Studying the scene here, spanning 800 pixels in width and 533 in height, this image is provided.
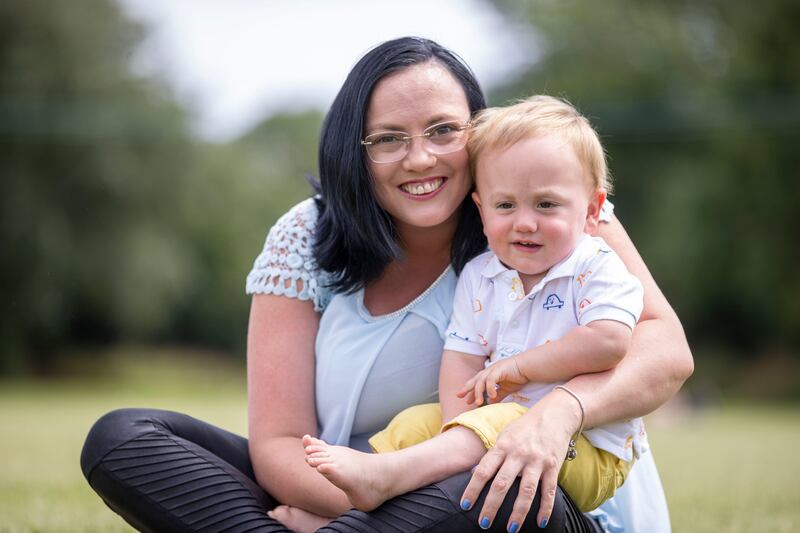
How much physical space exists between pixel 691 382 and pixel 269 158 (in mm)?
24359

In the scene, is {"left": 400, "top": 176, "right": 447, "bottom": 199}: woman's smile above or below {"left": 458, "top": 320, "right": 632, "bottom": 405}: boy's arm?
above

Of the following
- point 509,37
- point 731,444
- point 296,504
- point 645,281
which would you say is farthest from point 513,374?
point 509,37

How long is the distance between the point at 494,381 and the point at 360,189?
702 mm

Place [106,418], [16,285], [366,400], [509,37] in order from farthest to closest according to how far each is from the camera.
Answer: [509,37] < [16,285] < [366,400] < [106,418]

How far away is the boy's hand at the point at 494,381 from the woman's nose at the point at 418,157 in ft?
1.89

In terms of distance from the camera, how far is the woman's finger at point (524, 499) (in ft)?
6.43

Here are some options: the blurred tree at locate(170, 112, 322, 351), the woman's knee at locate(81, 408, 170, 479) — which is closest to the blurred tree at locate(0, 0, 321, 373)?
the blurred tree at locate(170, 112, 322, 351)

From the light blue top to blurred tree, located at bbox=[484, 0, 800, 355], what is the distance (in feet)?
49.1

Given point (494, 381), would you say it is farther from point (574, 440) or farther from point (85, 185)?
point (85, 185)

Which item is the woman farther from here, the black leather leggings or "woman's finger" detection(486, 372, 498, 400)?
"woman's finger" detection(486, 372, 498, 400)

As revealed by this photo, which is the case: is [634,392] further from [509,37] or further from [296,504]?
[509,37]

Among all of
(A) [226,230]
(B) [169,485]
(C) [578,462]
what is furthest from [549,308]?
(A) [226,230]

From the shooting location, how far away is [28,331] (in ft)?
61.7

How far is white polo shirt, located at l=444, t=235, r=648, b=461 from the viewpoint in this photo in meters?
2.18
